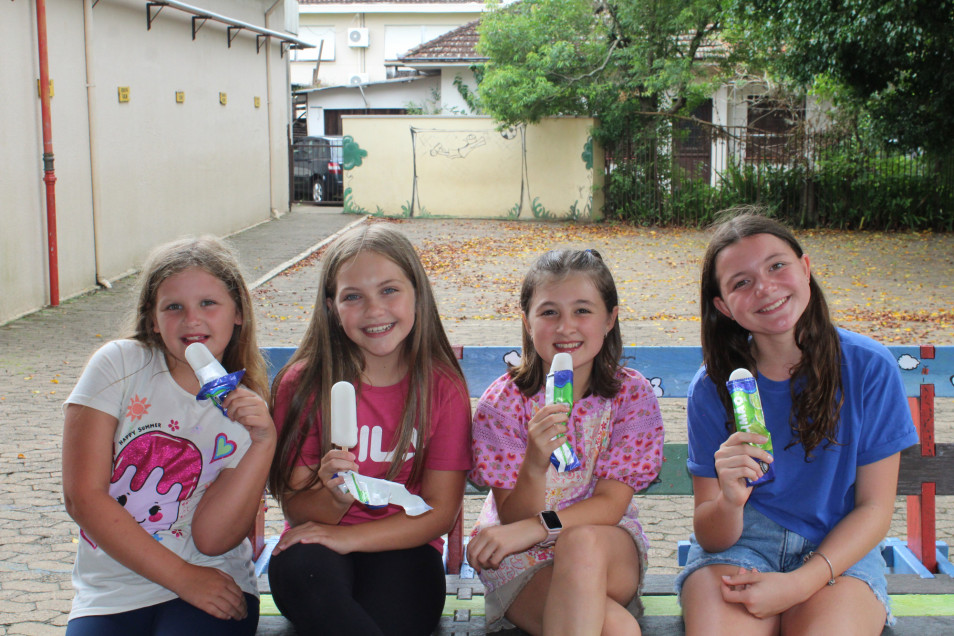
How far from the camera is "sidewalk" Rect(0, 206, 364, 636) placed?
12.9 ft

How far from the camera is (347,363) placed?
2979 mm

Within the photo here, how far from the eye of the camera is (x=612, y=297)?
301 cm

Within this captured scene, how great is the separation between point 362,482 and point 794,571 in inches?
47.5

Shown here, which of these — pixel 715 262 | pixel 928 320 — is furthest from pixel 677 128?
pixel 715 262

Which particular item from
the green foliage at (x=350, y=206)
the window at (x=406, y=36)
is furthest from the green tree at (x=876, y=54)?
the window at (x=406, y=36)

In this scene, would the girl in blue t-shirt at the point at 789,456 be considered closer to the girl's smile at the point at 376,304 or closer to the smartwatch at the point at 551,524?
the smartwatch at the point at 551,524

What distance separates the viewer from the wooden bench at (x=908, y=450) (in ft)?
10.9

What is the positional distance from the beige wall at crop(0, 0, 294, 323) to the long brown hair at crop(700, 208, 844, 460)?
9.26 meters

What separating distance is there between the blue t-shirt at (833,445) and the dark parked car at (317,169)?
23.8 m

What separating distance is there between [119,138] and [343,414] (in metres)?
12.3

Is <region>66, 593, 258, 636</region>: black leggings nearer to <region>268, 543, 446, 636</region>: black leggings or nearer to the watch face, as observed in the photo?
<region>268, 543, 446, 636</region>: black leggings

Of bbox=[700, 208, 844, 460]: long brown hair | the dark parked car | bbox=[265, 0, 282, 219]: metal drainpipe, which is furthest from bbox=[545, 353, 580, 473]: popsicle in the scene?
the dark parked car

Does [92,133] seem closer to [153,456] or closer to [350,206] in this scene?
[153,456]

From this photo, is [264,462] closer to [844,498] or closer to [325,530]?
[325,530]
